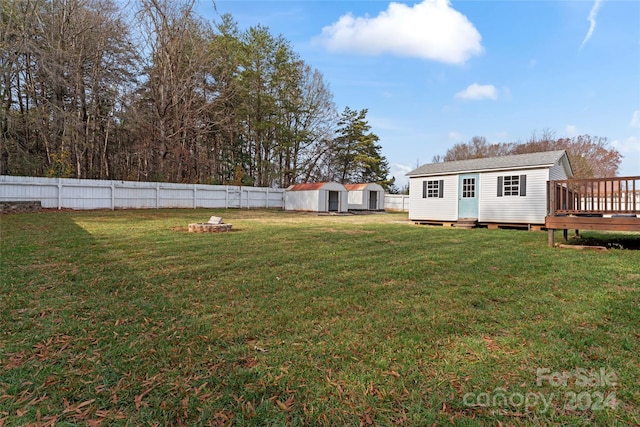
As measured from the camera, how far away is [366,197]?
23.9 metres

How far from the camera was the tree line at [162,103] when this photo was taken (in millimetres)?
15641

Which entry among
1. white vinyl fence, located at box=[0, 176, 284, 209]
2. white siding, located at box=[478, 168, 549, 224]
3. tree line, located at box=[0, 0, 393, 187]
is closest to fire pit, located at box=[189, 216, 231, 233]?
white siding, located at box=[478, 168, 549, 224]

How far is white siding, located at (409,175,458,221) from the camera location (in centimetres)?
1260

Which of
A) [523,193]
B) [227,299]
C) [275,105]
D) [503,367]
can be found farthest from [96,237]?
[275,105]

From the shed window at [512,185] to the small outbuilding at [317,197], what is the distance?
1043 cm

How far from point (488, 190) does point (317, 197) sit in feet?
33.4

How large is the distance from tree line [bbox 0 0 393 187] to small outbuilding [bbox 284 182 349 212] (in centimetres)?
389

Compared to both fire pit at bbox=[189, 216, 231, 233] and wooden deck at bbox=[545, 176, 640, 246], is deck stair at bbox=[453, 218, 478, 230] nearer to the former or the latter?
wooden deck at bbox=[545, 176, 640, 246]

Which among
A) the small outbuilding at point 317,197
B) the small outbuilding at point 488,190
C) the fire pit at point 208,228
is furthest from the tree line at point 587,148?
the fire pit at point 208,228

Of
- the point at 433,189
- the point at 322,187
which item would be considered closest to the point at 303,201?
the point at 322,187

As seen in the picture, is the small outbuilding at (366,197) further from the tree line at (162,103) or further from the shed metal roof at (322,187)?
the tree line at (162,103)

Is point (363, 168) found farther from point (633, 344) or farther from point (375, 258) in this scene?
point (633, 344)

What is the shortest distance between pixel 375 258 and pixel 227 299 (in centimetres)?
265

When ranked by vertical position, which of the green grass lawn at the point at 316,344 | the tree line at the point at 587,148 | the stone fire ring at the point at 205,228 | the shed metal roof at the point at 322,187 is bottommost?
the green grass lawn at the point at 316,344
